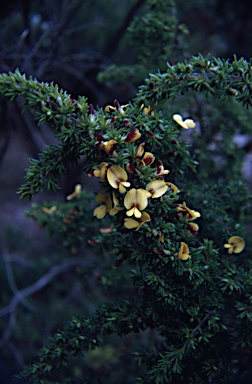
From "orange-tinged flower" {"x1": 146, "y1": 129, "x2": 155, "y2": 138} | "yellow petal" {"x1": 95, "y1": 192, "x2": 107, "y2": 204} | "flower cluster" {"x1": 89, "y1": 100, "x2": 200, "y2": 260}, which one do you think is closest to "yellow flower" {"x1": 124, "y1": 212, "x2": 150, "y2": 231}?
"flower cluster" {"x1": 89, "y1": 100, "x2": 200, "y2": 260}

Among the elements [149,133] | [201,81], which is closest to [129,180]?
[149,133]

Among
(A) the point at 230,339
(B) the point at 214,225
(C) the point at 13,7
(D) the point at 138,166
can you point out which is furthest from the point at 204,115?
(C) the point at 13,7

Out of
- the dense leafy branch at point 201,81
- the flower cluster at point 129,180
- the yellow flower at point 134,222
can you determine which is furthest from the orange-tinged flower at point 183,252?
the dense leafy branch at point 201,81

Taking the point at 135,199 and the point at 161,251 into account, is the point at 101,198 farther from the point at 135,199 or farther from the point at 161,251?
the point at 161,251

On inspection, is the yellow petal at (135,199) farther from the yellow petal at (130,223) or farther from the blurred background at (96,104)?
the blurred background at (96,104)

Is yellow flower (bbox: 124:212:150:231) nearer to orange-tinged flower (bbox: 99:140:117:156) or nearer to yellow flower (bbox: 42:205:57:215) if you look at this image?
orange-tinged flower (bbox: 99:140:117:156)

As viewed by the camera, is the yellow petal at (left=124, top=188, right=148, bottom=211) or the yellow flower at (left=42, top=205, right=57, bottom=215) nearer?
the yellow petal at (left=124, top=188, right=148, bottom=211)
